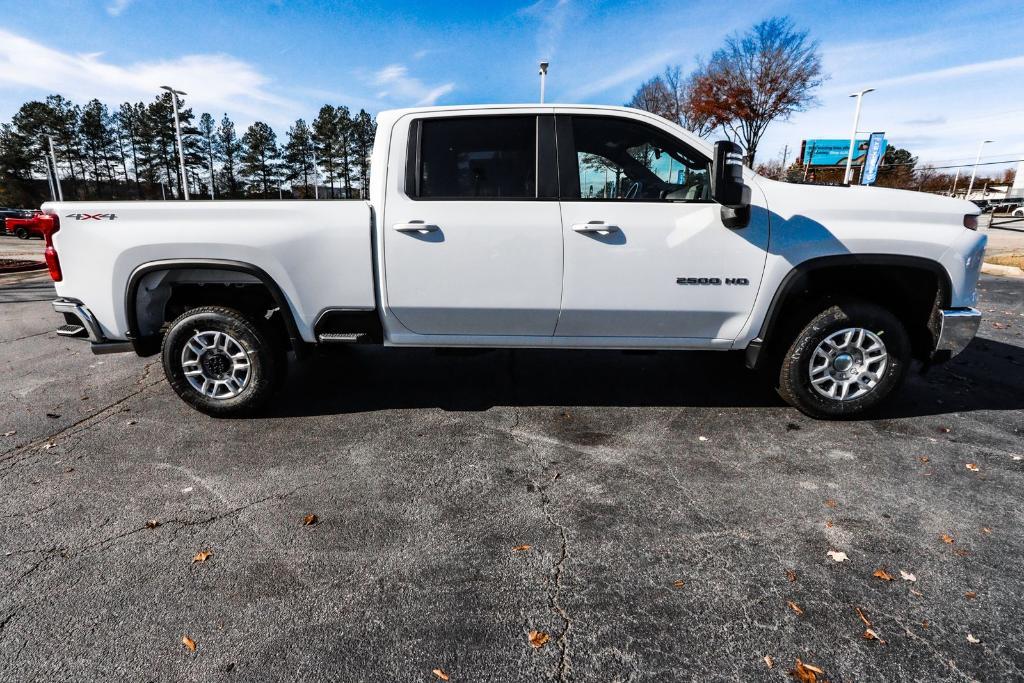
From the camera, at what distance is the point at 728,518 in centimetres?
280

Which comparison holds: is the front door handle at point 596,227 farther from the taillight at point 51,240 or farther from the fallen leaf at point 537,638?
the taillight at point 51,240

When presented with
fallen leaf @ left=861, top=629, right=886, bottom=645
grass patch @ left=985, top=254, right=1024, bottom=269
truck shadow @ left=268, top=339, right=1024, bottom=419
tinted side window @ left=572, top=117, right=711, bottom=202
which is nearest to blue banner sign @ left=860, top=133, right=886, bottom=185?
grass patch @ left=985, top=254, right=1024, bottom=269

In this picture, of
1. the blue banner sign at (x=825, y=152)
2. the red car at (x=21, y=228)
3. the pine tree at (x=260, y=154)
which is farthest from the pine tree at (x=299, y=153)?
the blue banner sign at (x=825, y=152)

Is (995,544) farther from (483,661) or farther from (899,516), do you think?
(483,661)

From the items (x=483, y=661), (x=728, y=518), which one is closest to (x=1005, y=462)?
(x=728, y=518)

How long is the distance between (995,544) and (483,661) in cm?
252

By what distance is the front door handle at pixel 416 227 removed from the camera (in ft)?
11.6

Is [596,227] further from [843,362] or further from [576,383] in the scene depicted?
[843,362]

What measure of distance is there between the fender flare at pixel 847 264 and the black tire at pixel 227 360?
353 cm

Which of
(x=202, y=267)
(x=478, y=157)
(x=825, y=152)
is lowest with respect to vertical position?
(x=202, y=267)

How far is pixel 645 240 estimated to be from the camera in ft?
11.6

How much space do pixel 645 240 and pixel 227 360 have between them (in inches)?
121

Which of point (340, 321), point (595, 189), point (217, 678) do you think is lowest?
point (217, 678)

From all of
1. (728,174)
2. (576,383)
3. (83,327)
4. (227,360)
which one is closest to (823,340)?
(728,174)
